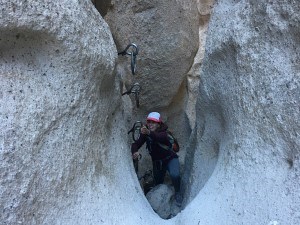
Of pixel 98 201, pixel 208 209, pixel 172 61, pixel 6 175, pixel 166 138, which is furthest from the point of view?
pixel 172 61

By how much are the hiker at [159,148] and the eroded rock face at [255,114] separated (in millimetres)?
781

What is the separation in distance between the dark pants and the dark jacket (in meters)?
0.05

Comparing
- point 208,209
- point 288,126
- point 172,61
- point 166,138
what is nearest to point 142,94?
point 172,61

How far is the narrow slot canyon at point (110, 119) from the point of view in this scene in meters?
1.39

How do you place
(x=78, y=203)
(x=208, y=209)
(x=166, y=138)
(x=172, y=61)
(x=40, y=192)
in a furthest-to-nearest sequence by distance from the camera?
(x=172, y=61) → (x=166, y=138) → (x=208, y=209) → (x=78, y=203) → (x=40, y=192)

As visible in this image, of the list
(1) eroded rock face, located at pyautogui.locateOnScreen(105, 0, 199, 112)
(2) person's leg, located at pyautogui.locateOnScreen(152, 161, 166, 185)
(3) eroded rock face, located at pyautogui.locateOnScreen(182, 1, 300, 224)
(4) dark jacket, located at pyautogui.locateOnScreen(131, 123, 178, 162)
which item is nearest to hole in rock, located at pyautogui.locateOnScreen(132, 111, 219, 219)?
(2) person's leg, located at pyautogui.locateOnScreen(152, 161, 166, 185)

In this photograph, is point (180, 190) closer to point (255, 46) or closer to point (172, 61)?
point (172, 61)

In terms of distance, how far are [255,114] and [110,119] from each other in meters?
0.77

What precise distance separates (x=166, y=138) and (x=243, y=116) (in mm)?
1126

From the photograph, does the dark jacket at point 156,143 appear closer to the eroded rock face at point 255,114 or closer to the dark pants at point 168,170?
the dark pants at point 168,170

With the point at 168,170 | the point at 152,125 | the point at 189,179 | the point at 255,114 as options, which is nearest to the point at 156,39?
the point at 152,125

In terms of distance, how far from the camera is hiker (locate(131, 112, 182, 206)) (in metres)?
2.75

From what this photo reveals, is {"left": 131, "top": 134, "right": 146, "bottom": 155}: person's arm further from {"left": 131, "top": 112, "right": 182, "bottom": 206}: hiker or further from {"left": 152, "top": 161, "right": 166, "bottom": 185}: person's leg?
{"left": 152, "top": 161, "right": 166, "bottom": 185}: person's leg

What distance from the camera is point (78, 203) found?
1.56m
